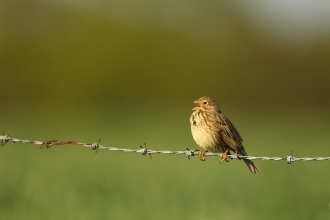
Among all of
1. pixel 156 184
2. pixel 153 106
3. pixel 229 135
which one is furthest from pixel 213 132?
pixel 153 106

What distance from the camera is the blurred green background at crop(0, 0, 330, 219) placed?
1039 cm

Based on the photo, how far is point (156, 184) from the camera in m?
12.0

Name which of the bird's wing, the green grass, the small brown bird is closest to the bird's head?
the small brown bird

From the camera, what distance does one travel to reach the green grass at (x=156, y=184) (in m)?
9.63

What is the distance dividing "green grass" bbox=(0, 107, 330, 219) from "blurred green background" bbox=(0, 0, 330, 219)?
39 mm

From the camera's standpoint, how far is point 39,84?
42938mm

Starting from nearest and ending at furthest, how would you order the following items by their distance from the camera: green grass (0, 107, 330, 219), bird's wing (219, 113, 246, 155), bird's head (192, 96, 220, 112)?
bird's wing (219, 113, 246, 155) → bird's head (192, 96, 220, 112) → green grass (0, 107, 330, 219)

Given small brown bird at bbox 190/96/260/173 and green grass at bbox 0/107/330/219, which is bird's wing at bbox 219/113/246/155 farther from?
green grass at bbox 0/107/330/219

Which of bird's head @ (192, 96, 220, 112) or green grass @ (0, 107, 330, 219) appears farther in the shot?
green grass @ (0, 107, 330, 219)

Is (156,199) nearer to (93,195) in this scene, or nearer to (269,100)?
A: (93,195)

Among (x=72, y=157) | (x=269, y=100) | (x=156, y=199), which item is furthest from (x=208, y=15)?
(x=156, y=199)

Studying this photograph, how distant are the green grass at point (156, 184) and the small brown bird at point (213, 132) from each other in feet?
3.65

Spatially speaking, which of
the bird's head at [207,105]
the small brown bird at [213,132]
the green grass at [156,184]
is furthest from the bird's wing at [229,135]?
the green grass at [156,184]

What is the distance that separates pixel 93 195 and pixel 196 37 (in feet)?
127
